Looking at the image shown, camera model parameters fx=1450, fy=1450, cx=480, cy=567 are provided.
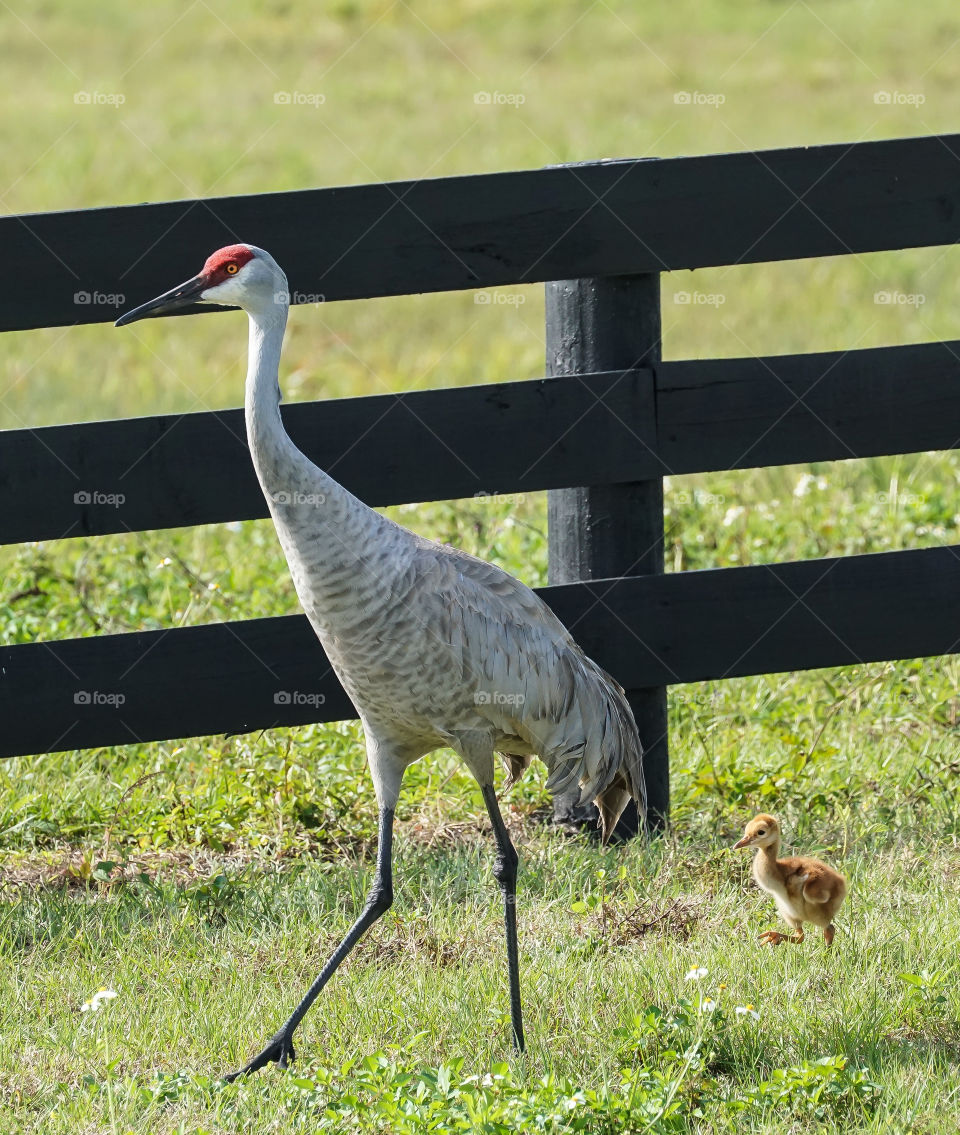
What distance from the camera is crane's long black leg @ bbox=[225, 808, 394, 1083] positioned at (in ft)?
10.8

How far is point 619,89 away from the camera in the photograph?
1661cm

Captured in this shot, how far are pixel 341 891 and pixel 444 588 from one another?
3.70 feet

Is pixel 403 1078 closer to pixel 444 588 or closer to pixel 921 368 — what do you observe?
pixel 444 588

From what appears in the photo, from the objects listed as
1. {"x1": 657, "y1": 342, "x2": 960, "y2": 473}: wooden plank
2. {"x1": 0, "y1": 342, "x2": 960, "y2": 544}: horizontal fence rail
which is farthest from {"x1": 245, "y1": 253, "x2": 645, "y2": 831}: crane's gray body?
{"x1": 657, "y1": 342, "x2": 960, "y2": 473}: wooden plank

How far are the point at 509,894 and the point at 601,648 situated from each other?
0.90 m

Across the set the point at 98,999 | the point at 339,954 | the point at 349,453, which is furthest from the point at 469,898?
the point at 349,453

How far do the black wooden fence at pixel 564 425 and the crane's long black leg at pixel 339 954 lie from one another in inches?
25.1

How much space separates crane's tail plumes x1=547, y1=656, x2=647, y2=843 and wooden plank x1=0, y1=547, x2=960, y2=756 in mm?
266

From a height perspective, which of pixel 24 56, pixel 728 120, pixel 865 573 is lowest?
pixel 865 573

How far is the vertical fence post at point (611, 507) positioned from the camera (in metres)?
4.12

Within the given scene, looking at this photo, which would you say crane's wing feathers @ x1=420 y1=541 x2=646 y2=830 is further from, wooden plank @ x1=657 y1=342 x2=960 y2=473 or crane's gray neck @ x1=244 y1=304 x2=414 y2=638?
wooden plank @ x1=657 y1=342 x2=960 y2=473

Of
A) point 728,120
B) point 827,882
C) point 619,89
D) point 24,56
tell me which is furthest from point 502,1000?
point 24,56

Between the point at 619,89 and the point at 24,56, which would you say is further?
the point at 24,56

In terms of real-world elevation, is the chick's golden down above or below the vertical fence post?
below
